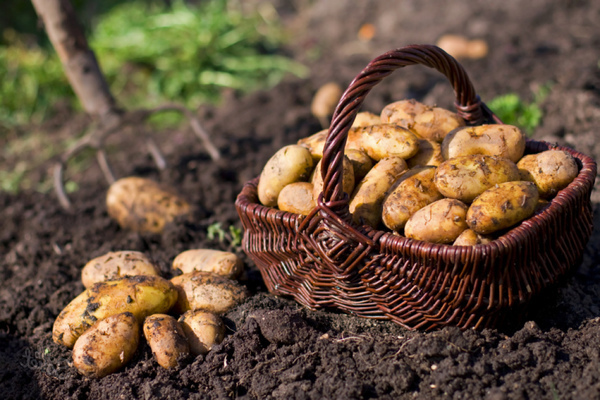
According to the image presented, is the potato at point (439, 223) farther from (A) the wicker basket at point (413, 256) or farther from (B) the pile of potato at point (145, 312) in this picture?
(B) the pile of potato at point (145, 312)

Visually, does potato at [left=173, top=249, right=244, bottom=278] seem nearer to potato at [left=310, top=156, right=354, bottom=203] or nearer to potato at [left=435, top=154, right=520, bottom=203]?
potato at [left=310, top=156, right=354, bottom=203]

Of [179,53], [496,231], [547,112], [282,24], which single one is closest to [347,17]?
[282,24]

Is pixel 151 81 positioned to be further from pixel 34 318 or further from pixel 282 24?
pixel 34 318

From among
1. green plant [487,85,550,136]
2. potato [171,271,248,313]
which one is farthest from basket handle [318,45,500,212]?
green plant [487,85,550,136]

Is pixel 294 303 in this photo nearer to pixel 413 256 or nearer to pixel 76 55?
pixel 413 256

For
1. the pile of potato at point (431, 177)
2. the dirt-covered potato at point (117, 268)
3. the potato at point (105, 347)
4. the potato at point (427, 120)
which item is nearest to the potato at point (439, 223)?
the pile of potato at point (431, 177)

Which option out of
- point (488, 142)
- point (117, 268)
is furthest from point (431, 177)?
point (117, 268)
